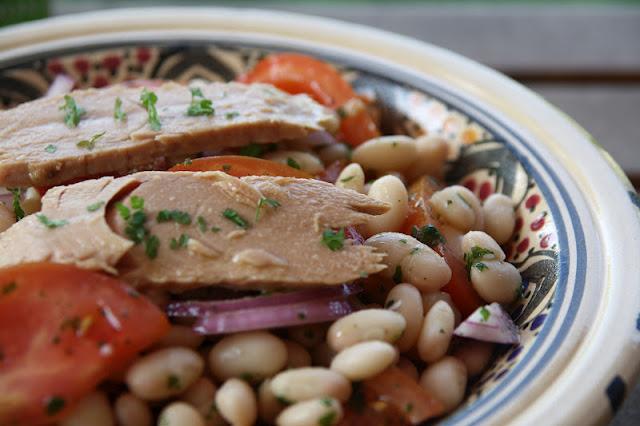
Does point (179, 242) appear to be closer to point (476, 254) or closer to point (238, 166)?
point (238, 166)

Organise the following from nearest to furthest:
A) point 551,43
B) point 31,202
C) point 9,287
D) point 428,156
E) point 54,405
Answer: point 54,405 < point 9,287 < point 31,202 < point 428,156 < point 551,43

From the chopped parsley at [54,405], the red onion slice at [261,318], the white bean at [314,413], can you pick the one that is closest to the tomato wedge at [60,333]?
the chopped parsley at [54,405]

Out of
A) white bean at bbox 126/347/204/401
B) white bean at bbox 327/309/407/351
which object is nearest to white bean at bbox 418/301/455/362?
white bean at bbox 327/309/407/351

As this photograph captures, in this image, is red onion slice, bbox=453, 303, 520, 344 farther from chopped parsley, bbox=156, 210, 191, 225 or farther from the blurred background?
the blurred background

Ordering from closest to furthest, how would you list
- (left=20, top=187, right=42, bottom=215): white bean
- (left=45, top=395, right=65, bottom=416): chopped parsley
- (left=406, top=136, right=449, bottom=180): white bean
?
(left=45, top=395, right=65, bottom=416): chopped parsley, (left=20, top=187, right=42, bottom=215): white bean, (left=406, top=136, right=449, bottom=180): white bean

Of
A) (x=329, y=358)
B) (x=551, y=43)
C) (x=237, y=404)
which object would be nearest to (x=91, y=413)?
(x=237, y=404)
